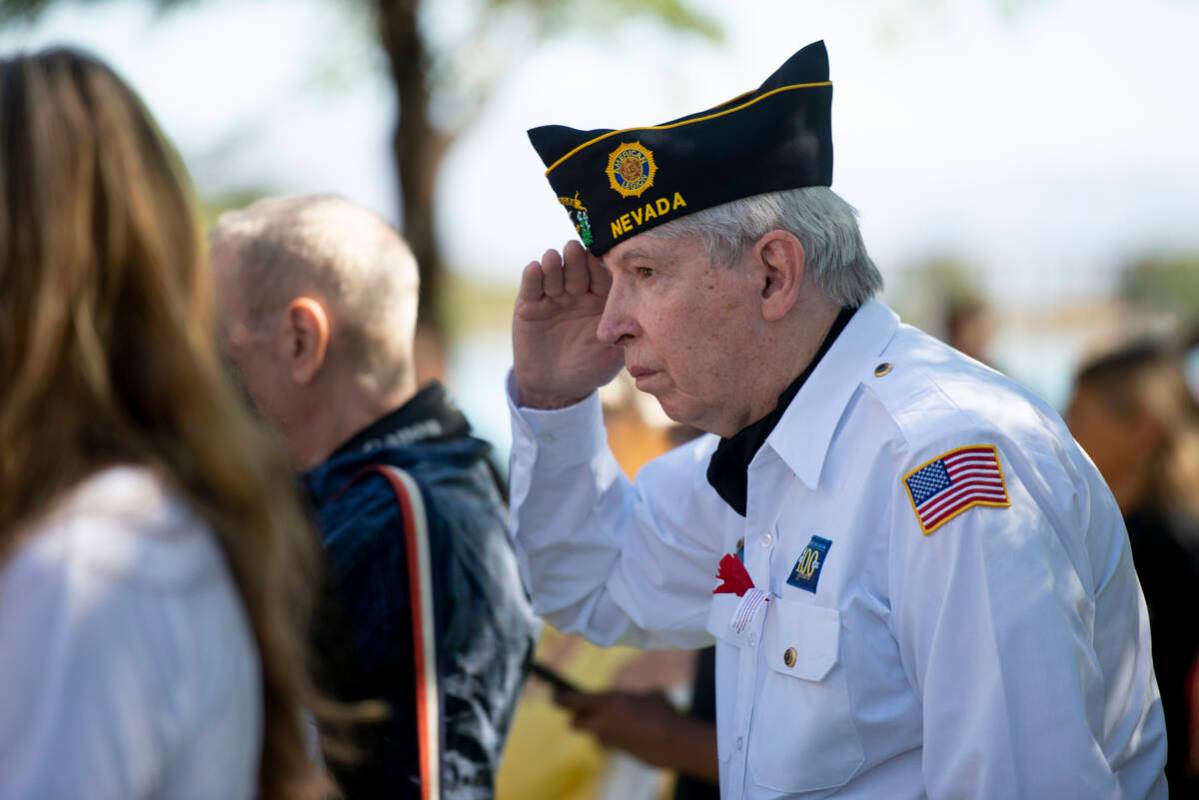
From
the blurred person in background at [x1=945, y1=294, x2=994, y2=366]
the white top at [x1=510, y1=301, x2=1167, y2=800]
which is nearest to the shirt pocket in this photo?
→ the white top at [x1=510, y1=301, x2=1167, y2=800]

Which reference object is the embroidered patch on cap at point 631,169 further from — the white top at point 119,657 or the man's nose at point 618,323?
the white top at point 119,657

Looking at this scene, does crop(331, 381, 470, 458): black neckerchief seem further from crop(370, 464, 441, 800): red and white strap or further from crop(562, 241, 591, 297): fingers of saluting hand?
crop(562, 241, 591, 297): fingers of saluting hand

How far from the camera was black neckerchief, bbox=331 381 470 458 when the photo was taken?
108 inches

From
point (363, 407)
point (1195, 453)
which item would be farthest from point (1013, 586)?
point (1195, 453)

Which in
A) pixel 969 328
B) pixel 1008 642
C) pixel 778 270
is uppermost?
pixel 778 270

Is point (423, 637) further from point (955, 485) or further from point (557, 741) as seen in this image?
point (557, 741)

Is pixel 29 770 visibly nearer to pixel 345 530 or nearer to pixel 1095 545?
pixel 345 530

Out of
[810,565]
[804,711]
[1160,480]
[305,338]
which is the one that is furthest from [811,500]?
[1160,480]

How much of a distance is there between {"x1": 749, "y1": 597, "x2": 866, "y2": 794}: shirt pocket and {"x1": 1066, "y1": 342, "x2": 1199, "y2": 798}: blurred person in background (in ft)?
6.12

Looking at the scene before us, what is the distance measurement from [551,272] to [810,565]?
2.94ft

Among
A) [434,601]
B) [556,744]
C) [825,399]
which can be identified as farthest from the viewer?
[556,744]

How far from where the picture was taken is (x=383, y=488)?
253cm

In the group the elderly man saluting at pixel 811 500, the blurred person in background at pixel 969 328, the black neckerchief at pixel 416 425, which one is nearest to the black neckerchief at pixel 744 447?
the elderly man saluting at pixel 811 500

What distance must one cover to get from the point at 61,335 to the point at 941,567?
4.04ft
